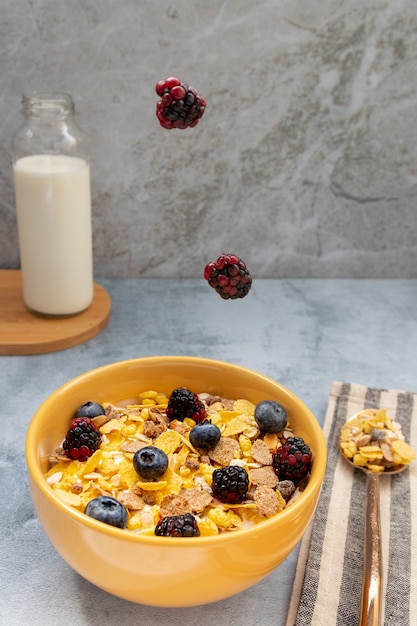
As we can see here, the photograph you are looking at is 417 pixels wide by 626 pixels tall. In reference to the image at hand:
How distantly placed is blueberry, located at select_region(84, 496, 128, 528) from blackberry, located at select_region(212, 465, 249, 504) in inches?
3.4

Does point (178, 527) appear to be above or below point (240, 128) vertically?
below

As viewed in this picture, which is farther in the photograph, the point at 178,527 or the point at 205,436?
the point at 205,436

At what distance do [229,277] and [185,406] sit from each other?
0.19 m

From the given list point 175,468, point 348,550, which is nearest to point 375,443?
point 348,550

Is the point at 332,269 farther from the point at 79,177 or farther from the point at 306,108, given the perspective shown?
the point at 79,177

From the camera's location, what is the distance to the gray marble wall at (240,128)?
113 centimetres

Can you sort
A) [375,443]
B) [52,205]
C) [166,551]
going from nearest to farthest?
1. [166,551]
2. [375,443]
3. [52,205]

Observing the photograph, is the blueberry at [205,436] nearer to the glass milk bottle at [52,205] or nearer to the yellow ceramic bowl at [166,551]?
the yellow ceramic bowl at [166,551]

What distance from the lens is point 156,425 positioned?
0.74 m

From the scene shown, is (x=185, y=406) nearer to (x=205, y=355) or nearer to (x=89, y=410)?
(x=89, y=410)

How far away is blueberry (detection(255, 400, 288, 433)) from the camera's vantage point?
2.35 feet

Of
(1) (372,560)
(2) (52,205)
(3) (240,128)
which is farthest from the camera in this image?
(3) (240,128)

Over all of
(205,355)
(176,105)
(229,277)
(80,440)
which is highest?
(176,105)

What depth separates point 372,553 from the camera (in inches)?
26.0
